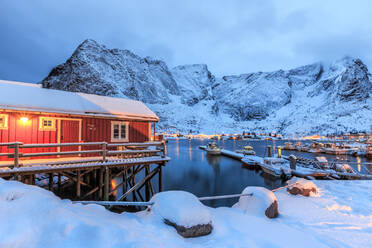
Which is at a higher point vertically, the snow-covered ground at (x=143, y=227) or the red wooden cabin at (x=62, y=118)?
the red wooden cabin at (x=62, y=118)

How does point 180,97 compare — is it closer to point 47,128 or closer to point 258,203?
point 47,128

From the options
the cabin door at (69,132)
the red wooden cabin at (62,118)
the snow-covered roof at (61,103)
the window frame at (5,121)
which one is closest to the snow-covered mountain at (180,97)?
the snow-covered roof at (61,103)

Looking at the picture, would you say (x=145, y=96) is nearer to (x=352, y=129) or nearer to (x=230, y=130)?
(x=230, y=130)

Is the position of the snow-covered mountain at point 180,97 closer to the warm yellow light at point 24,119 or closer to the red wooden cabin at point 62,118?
the red wooden cabin at point 62,118

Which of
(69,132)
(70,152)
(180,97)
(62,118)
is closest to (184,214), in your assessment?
(70,152)

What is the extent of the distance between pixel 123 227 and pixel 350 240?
6096 millimetres

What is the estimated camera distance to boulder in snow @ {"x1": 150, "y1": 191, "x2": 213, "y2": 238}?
14.1ft

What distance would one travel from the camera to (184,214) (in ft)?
14.5

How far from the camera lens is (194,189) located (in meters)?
20.1

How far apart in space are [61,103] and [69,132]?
6.55 feet

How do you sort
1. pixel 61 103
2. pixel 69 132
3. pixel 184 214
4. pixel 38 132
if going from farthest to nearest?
pixel 61 103, pixel 69 132, pixel 38 132, pixel 184 214

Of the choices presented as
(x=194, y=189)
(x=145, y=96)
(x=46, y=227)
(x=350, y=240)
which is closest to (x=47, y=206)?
(x=46, y=227)

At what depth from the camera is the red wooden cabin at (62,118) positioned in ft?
33.2

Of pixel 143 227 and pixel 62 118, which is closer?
pixel 143 227
